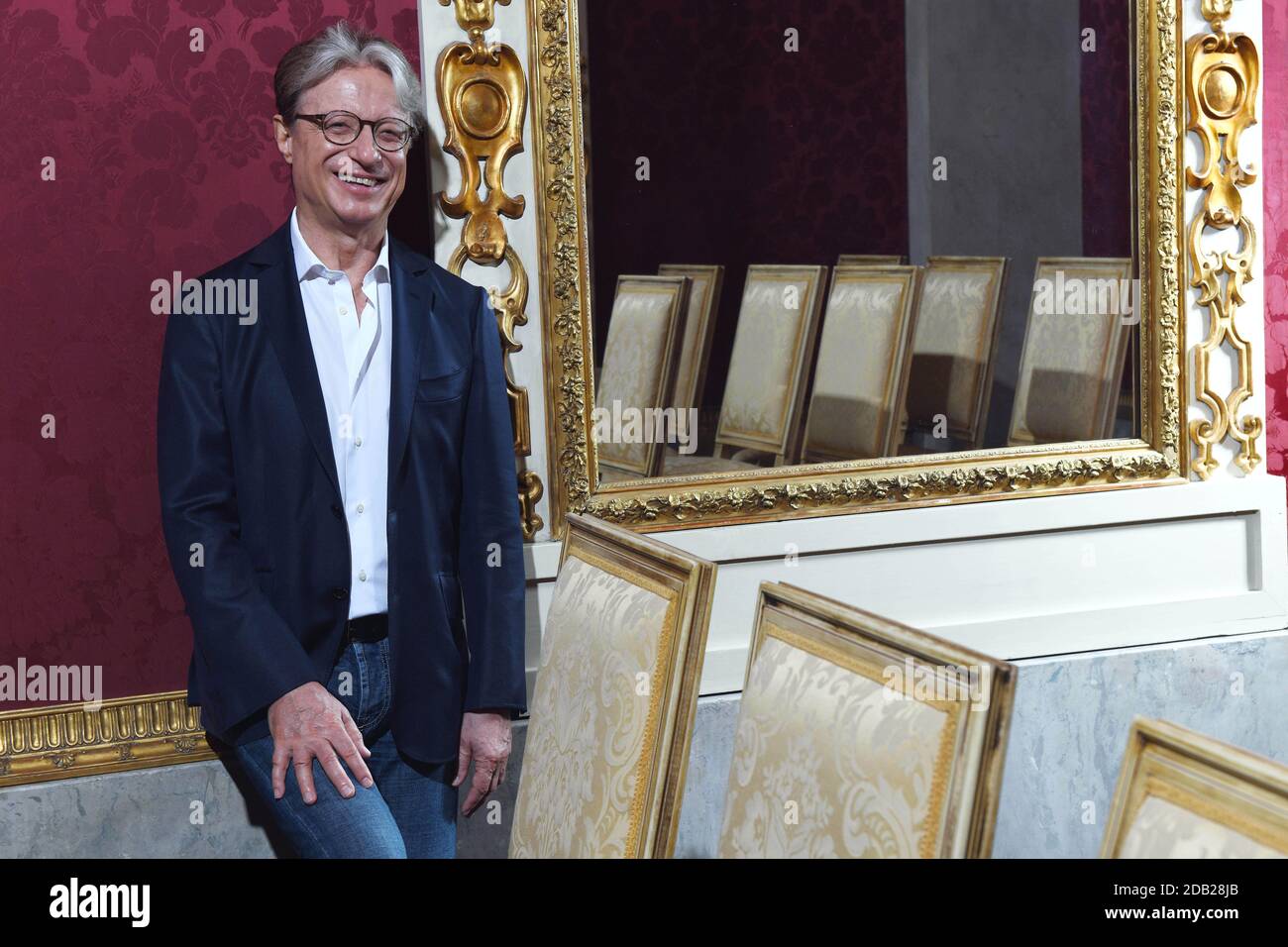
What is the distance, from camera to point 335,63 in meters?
2.05

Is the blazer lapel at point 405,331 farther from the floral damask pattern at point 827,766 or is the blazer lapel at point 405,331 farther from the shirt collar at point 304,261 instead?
the floral damask pattern at point 827,766

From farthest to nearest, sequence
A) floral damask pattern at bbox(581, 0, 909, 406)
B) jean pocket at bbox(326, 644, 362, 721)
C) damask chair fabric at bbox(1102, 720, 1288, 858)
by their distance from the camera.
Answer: floral damask pattern at bbox(581, 0, 909, 406) < jean pocket at bbox(326, 644, 362, 721) < damask chair fabric at bbox(1102, 720, 1288, 858)

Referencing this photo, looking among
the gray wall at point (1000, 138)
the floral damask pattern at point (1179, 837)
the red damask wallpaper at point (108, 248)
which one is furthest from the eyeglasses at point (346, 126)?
the floral damask pattern at point (1179, 837)

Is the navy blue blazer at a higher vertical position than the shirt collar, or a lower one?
lower

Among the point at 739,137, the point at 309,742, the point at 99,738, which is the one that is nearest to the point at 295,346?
the point at 309,742

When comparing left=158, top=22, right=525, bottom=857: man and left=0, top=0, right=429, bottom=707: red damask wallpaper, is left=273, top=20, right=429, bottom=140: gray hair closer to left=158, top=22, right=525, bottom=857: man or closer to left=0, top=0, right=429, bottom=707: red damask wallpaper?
left=158, top=22, right=525, bottom=857: man

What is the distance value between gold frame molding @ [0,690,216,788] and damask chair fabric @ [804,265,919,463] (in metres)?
1.18

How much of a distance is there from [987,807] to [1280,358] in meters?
2.05

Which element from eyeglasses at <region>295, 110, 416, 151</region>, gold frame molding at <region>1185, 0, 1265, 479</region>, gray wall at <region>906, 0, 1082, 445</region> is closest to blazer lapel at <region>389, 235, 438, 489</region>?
eyeglasses at <region>295, 110, 416, 151</region>

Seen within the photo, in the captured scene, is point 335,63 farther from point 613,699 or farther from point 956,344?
point 956,344

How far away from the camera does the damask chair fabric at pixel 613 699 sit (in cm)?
163

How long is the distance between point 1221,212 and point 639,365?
3.97ft

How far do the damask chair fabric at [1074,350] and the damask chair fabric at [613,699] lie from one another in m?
1.15

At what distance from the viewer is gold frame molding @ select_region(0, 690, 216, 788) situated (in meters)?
2.26
